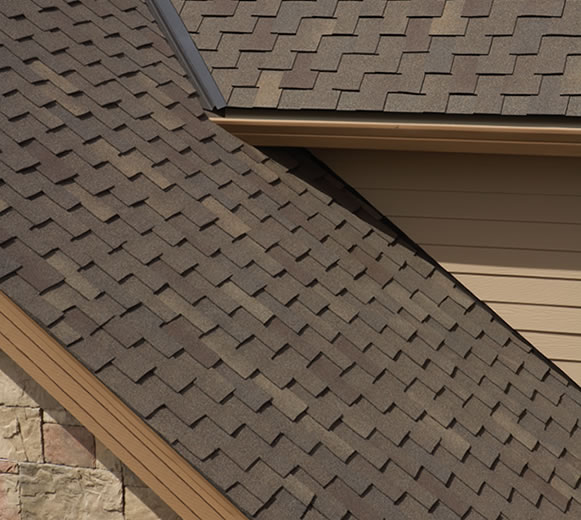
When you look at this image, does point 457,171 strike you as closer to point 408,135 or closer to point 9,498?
point 408,135

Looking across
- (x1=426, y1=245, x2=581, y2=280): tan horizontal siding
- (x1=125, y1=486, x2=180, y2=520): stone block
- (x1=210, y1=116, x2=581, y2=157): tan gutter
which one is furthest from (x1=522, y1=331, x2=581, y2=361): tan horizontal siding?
(x1=125, y1=486, x2=180, y2=520): stone block

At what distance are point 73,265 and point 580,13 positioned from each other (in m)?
3.22

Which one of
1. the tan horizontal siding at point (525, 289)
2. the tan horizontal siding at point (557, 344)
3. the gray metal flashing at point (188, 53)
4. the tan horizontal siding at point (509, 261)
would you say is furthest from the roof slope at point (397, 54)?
the tan horizontal siding at point (557, 344)

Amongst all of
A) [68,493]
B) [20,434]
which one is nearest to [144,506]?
[68,493]

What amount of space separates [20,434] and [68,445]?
25 centimetres

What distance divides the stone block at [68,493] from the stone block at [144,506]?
4cm

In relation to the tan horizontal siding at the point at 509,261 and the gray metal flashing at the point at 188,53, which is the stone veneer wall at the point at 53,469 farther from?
the tan horizontal siding at the point at 509,261

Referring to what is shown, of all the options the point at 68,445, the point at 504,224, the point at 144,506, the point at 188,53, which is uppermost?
the point at 188,53

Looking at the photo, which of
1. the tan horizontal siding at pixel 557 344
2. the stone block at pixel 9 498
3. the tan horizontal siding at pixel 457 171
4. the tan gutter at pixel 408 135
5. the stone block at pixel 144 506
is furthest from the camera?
the tan horizontal siding at pixel 557 344

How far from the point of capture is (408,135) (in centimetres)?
578

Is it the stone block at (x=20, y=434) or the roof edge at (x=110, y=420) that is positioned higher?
the roof edge at (x=110, y=420)

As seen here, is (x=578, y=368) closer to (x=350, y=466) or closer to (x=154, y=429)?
(x=350, y=466)

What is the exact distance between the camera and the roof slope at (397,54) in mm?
5672

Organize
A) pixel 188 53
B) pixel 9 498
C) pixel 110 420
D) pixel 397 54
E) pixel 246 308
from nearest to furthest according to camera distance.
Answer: pixel 110 420 < pixel 9 498 < pixel 246 308 < pixel 397 54 < pixel 188 53
